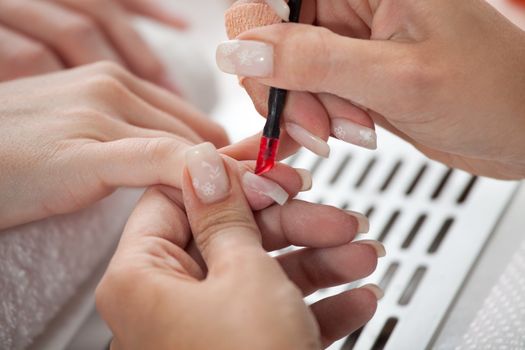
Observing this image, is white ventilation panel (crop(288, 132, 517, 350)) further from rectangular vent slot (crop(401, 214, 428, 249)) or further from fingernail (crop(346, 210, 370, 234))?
fingernail (crop(346, 210, 370, 234))

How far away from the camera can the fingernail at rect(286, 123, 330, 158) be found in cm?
61

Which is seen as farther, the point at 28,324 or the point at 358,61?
the point at 28,324

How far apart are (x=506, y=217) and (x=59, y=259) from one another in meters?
0.47

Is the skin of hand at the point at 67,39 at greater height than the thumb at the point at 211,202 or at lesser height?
lesser

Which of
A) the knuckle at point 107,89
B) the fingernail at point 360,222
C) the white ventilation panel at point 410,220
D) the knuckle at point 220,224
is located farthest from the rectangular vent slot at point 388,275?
the knuckle at point 107,89

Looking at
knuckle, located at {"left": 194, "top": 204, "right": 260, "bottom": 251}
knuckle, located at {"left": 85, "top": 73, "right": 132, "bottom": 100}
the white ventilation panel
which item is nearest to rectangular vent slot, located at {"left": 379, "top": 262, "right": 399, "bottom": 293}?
the white ventilation panel

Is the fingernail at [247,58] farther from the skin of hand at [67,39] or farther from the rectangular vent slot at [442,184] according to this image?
the skin of hand at [67,39]

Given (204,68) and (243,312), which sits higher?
(243,312)

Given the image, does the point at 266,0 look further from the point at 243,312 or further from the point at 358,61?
the point at 243,312

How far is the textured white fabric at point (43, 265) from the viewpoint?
65cm

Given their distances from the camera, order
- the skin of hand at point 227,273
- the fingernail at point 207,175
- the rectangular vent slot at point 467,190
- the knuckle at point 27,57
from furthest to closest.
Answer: the knuckle at point 27,57, the rectangular vent slot at point 467,190, the fingernail at point 207,175, the skin of hand at point 227,273

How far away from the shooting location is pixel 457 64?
553mm

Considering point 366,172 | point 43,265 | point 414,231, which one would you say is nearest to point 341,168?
point 366,172

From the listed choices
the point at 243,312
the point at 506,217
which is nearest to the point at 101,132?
the point at 243,312
